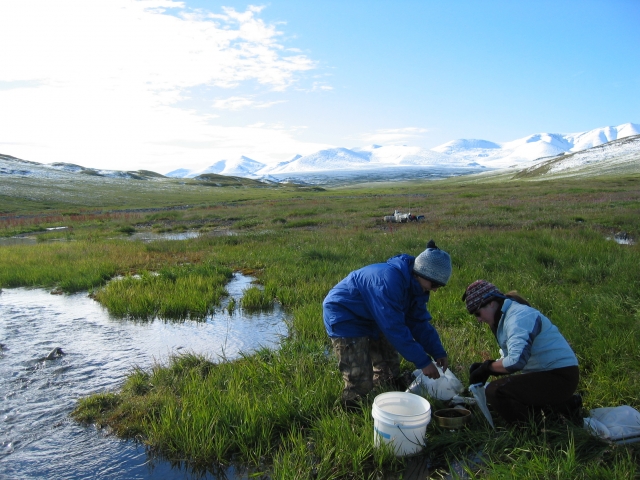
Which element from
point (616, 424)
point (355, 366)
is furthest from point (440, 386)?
point (616, 424)

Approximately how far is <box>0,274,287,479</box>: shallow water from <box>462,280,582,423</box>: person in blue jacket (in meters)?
2.54

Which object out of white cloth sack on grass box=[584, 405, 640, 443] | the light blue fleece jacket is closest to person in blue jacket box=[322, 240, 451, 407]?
the light blue fleece jacket

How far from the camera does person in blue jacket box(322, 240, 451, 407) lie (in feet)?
14.2

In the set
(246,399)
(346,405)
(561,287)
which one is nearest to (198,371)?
(246,399)

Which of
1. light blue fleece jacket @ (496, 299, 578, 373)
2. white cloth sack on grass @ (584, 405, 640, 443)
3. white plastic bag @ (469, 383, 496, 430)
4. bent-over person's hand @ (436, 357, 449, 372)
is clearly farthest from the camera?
bent-over person's hand @ (436, 357, 449, 372)

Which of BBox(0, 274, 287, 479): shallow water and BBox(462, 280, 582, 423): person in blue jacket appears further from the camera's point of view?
BBox(0, 274, 287, 479): shallow water

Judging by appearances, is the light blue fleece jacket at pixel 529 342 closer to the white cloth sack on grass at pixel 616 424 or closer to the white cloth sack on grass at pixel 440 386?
the white cloth sack on grass at pixel 616 424

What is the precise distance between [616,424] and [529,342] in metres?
0.99

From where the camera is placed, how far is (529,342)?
13.0 feet

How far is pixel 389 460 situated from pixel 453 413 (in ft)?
2.79

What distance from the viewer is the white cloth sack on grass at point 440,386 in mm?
4734

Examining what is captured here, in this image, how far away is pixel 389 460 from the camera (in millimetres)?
3961

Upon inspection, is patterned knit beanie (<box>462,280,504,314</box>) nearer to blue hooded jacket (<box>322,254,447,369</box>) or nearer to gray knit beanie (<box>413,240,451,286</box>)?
gray knit beanie (<box>413,240,451,286</box>)

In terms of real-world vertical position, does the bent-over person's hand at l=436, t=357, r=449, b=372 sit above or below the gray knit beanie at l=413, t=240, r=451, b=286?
below
